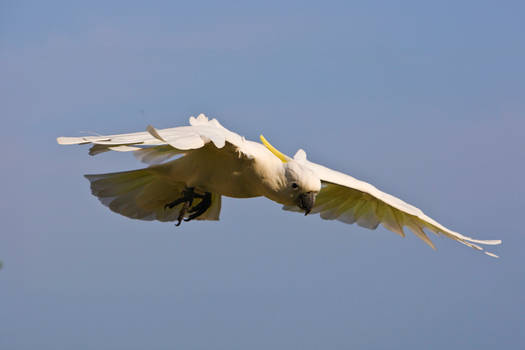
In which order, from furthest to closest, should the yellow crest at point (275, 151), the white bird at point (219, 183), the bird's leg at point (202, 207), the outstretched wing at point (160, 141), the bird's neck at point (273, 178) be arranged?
the bird's leg at point (202, 207), the yellow crest at point (275, 151), the bird's neck at point (273, 178), the white bird at point (219, 183), the outstretched wing at point (160, 141)

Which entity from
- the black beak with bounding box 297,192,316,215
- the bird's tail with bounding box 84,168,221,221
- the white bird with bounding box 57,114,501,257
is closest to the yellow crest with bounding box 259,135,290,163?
the white bird with bounding box 57,114,501,257

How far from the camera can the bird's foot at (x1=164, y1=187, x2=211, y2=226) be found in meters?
6.52

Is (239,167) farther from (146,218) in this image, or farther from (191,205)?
(146,218)

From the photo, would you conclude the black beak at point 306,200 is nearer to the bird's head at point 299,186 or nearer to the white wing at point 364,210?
the bird's head at point 299,186

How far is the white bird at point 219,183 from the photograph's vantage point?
555 cm

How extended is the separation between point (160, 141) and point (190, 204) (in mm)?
1428

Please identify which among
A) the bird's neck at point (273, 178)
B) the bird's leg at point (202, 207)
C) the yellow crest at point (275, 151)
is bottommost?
the bird's leg at point (202, 207)

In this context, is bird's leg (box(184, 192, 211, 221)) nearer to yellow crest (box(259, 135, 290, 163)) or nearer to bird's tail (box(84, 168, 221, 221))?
bird's tail (box(84, 168, 221, 221))

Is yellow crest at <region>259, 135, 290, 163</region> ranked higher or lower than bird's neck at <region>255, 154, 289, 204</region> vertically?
higher

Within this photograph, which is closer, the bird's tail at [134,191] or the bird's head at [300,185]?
the bird's head at [300,185]

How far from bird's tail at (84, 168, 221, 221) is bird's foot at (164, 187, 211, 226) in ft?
0.33

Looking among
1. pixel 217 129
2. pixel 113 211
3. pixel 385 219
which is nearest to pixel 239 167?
pixel 217 129

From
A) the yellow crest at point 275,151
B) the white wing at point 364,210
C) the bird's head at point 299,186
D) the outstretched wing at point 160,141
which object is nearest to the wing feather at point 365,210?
the white wing at point 364,210

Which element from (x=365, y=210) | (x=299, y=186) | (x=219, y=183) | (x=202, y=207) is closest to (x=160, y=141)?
(x=219, y=183)
